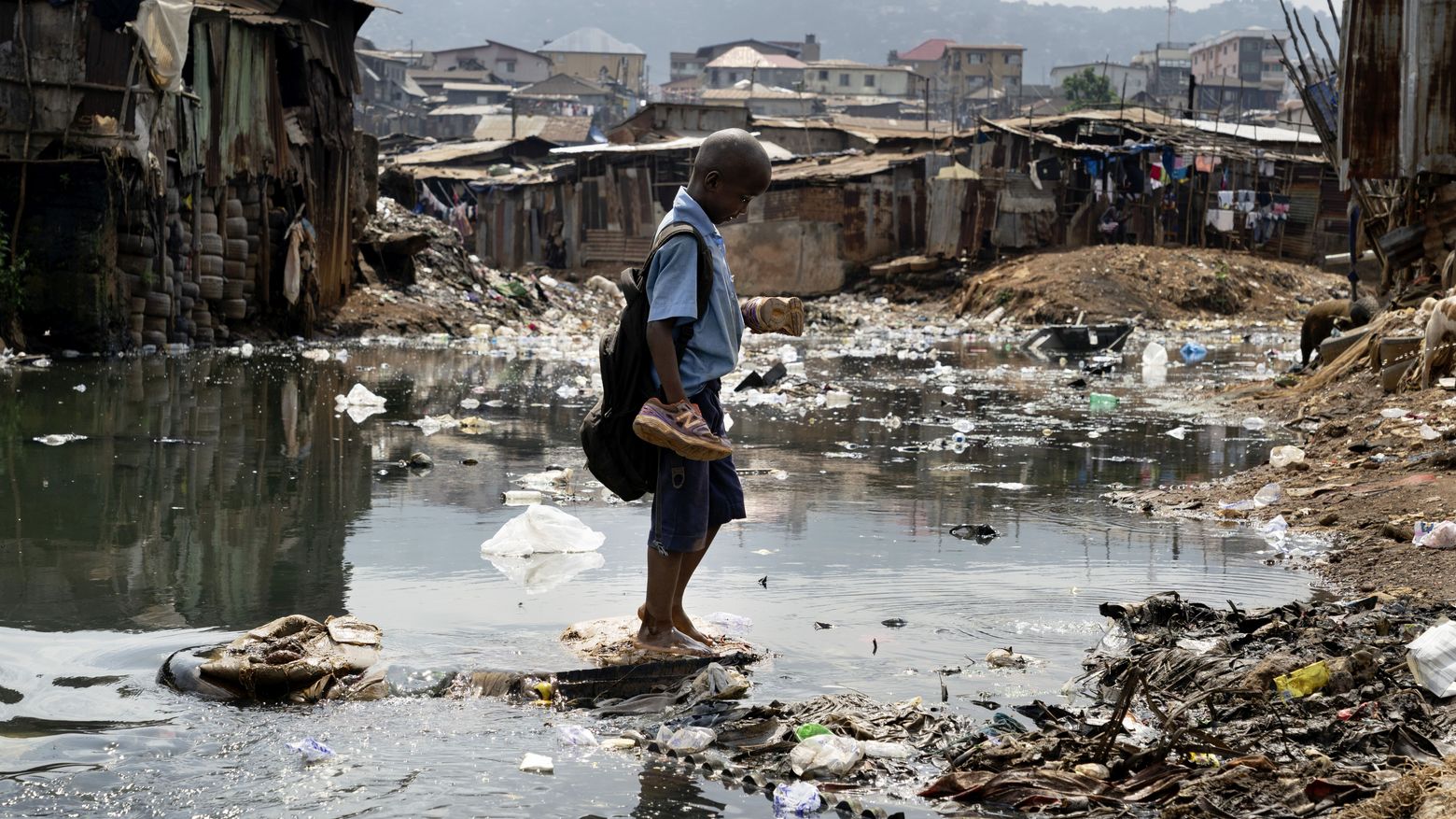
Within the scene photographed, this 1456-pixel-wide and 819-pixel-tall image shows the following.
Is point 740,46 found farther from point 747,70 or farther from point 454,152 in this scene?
point 454,152

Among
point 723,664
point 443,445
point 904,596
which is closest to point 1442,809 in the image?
point 723,664

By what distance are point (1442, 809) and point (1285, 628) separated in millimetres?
1371

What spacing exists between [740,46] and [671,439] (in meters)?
93.5

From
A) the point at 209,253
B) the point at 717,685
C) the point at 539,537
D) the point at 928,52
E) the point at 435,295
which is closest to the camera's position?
the point at 717,685

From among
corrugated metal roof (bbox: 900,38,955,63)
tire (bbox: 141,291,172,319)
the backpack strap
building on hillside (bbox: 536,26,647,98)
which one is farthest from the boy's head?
corrugated metal roof (bbox: 900,38,955,63)

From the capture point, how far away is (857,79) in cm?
9194

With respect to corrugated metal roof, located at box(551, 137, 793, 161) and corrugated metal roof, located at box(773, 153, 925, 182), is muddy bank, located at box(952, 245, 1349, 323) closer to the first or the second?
corrugated metal roof, located at box(773, 153, 925, 182)

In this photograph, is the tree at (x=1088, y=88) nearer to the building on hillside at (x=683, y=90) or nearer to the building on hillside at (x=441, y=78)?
the building on hillside at (x=683, y=90)

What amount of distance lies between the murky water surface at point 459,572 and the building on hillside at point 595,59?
8341 centimetres

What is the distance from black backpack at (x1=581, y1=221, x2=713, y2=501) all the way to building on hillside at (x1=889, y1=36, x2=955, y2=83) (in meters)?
93.7

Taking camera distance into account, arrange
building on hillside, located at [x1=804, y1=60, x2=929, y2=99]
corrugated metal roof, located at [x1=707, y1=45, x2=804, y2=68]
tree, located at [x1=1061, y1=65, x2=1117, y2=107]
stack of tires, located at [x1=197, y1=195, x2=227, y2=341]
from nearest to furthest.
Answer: stack of tires, located at [x1=197, y1=195, x2=227, y2=341], tree, located at [x1=1061, y1=65, x2=1117, y2=107], corrugated metal roof, located at [x1=707, y1=45, x2=804, y2=68], building on hillside, located at [x1=804, y1=60, x2=929, y2=99]

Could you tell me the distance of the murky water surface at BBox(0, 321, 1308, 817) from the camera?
3045mm

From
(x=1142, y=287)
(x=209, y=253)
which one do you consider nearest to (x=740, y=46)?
(x=1142, y=287)

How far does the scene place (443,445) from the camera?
27.3 feet
